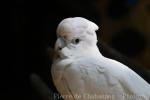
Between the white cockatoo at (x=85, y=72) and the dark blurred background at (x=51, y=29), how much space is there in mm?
728

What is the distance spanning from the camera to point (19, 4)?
7.04 feet

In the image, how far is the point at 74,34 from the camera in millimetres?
913

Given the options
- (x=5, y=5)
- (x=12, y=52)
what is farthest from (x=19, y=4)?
(x=12, y=52)

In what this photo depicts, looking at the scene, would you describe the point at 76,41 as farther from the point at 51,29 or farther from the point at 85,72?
the point at 51,29

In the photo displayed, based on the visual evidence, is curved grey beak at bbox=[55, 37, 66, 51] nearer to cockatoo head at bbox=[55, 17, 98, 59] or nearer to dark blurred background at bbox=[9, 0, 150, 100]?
cockatoo head at bbox=[55, 17, 98, 59]

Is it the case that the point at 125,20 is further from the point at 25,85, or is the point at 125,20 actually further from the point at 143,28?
the point at 25,85

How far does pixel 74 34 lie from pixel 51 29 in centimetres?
112

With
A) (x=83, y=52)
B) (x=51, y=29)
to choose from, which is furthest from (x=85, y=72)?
(x=51, y=29)

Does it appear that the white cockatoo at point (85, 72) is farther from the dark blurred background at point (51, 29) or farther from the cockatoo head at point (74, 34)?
the dark blurred background at point (51, 29)

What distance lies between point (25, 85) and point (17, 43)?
0.25 meters

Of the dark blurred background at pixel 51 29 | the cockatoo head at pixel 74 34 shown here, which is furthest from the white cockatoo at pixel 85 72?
the dark blurred background at pixel 51 29

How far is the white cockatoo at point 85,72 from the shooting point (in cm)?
90

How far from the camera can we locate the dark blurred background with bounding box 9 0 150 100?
1.97 meters

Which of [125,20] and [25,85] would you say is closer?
[25,85]
